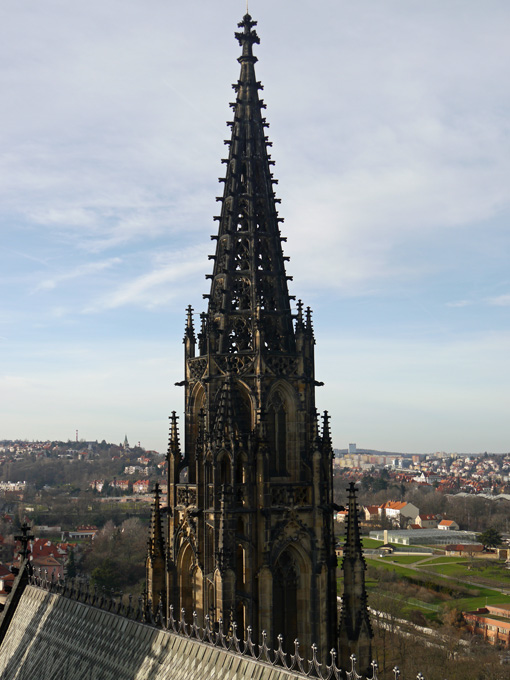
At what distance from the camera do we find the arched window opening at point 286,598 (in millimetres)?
17344

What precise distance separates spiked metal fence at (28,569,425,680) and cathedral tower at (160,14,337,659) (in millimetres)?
562

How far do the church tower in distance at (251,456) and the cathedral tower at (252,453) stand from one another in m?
0.03

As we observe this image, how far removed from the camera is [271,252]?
19.4 metres

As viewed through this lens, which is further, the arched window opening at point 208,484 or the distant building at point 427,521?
the distant building at point 427,521

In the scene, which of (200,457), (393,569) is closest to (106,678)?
(200,457)

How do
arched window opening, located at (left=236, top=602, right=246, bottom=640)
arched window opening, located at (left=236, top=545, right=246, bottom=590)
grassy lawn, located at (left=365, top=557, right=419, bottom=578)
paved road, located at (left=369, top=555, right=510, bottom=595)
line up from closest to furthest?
arched window opening, located at (left=236, top=602, right=246, bottom=640) < arched window opening, located at (left=236, top=545, right=246, bottom=590) < paved road, located at (left=369, top=555, right=510, bottom=595) < grassy lawn, located at (left=365, top=557, right=419, bottom=578)

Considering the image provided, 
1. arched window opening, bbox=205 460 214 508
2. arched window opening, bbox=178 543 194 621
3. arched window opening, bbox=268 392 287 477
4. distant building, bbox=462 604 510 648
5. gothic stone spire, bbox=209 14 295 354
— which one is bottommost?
distant building, bbox=462 604 510 648

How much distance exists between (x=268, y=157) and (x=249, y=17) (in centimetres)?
382

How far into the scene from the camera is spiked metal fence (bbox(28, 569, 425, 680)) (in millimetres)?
13312

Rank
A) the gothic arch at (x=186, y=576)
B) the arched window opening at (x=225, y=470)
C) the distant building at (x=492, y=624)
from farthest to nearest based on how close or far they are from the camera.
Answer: the distant building at (x=492, y=624), the gothic arch at (x=186, y=576), the arched window opening at (x=225, y=470)

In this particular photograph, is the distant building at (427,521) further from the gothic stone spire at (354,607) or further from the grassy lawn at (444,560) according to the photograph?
the gothic stone spire at (354,607)

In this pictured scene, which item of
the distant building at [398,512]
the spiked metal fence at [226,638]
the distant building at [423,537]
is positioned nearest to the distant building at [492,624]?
the spiked metal fence at [226,638]

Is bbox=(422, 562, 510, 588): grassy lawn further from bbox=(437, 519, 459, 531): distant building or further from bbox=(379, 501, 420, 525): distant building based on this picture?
bbox=(379, 501, 420, 525): distant building

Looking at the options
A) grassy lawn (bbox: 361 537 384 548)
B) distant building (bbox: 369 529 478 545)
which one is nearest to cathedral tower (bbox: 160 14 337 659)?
grassy lawn (bbox: 361 537 384 548)
